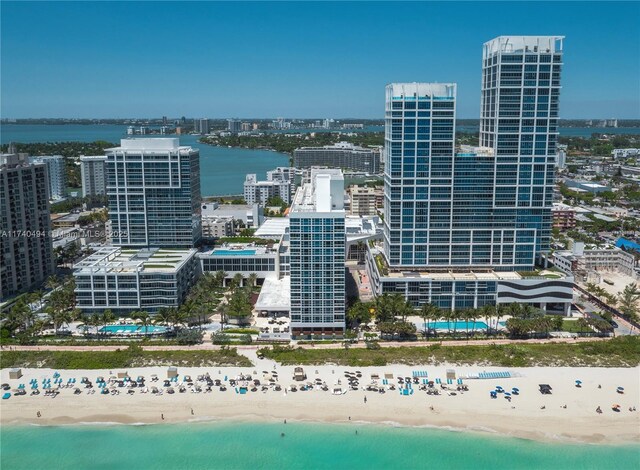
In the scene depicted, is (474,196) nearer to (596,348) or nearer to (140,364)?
(596,348)

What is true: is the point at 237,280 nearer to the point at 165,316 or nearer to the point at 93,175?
the point at 165,316

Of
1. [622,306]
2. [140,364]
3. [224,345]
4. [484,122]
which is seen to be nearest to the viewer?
[140,364]

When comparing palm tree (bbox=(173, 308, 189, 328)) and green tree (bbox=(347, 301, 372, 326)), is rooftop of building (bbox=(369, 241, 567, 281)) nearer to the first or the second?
green tree (bbox=(347, 301, 372, 326))

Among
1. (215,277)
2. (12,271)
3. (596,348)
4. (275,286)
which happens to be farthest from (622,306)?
(12,271)

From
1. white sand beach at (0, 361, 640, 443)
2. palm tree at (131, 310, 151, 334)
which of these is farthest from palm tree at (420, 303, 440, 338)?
palm tree at (131, 310, 151, 334)

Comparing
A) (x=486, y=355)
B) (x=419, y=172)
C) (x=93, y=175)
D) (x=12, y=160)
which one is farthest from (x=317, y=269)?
(x=93, y=175)

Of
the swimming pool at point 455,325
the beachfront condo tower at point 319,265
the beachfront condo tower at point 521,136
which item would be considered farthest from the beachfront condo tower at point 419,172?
the beachfront condo tower at point 319,265
